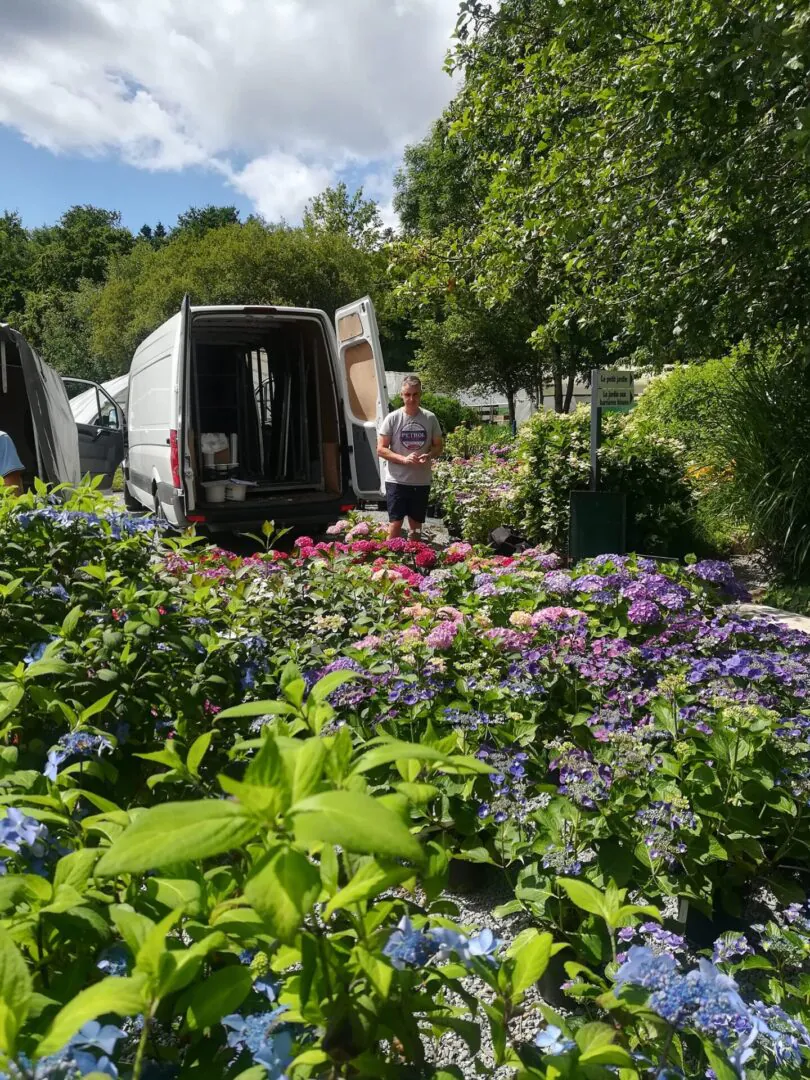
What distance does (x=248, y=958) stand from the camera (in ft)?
3.58

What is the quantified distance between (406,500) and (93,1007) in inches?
261

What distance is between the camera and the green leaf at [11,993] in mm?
726

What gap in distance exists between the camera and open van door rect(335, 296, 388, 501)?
809cm

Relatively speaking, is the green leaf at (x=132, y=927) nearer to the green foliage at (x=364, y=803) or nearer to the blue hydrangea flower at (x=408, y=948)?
the green foliage at (x=364, y=803)

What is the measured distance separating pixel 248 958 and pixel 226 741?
141 cm

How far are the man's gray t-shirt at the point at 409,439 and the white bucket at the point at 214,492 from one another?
89.0 inches

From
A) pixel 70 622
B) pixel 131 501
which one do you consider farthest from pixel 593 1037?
pixel 131 501

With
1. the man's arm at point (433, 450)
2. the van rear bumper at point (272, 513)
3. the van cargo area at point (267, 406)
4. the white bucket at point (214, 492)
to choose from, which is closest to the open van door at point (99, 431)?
the van cargo area at point (267, 406)

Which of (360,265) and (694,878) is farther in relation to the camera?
(360,265)

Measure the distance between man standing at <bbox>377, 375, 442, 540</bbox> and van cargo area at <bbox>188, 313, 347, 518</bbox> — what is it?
5.04 feet

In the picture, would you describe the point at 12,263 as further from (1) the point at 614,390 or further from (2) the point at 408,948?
(2) the point at 408,948

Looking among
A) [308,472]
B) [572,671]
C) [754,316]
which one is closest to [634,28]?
[754,316]

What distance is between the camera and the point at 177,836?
27.8 inches

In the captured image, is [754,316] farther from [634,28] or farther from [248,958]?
[248,958]
